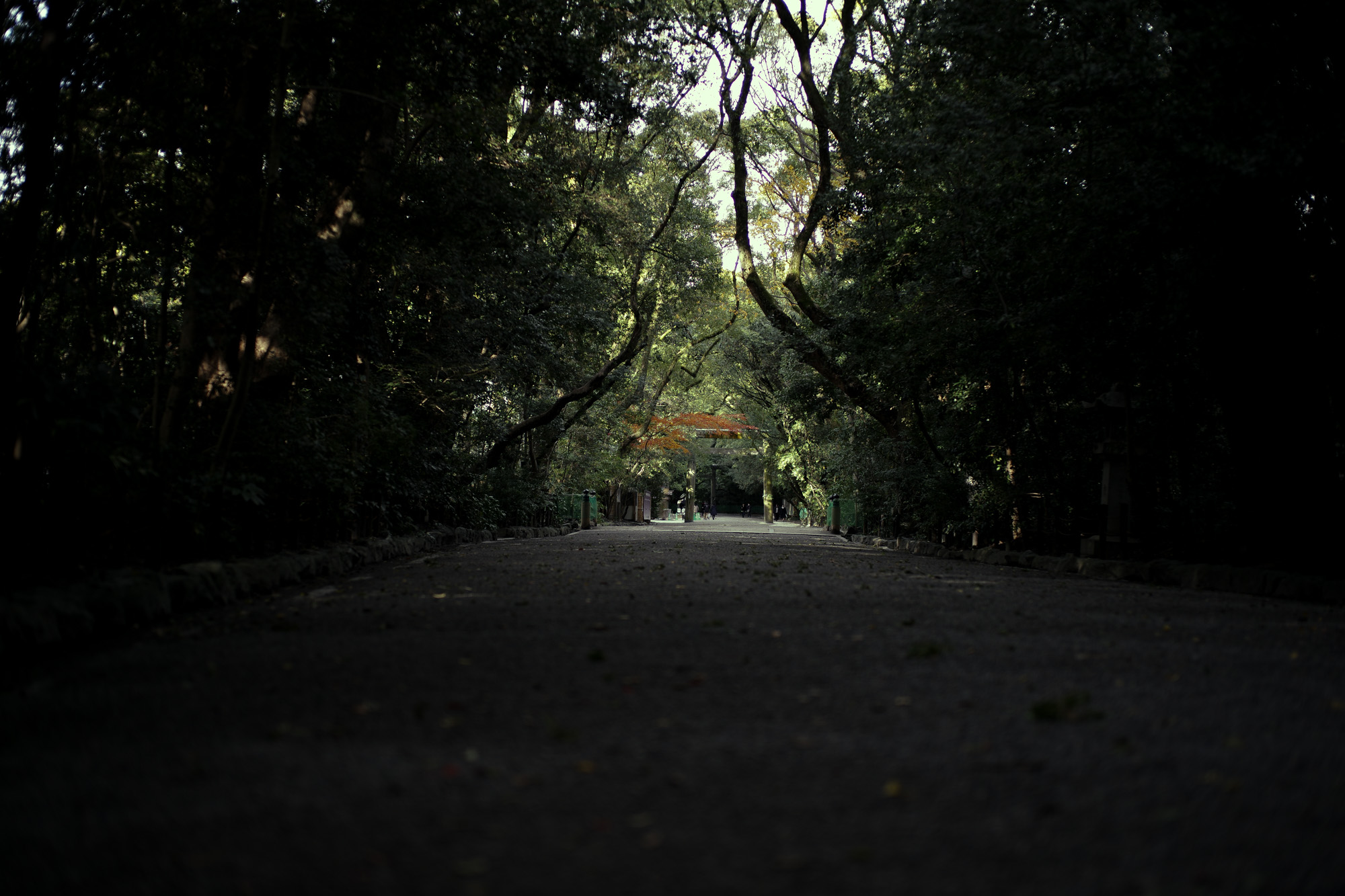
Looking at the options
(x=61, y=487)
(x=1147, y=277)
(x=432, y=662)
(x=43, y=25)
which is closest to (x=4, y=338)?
(x=61, y=487)

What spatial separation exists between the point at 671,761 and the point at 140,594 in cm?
398

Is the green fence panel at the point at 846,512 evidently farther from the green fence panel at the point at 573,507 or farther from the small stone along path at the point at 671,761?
the small stone along path at the point at 671,761

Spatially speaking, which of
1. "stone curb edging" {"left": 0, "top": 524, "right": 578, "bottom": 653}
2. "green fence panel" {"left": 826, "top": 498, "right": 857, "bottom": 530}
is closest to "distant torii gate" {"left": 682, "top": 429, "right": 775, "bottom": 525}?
"green fence panel" {"left": 826, "top": 498, "right": 857, "bottom": 530}

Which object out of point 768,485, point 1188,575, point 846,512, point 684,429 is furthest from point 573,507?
point 1188,575

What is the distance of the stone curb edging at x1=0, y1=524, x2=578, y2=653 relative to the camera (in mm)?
4766

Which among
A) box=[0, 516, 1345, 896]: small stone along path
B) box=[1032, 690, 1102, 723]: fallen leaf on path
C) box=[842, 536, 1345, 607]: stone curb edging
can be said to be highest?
box=[842, 536, 1345, 607]: stone curb edging

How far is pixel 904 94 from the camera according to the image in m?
13.9

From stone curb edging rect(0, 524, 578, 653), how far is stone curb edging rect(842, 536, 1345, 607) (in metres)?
8.08

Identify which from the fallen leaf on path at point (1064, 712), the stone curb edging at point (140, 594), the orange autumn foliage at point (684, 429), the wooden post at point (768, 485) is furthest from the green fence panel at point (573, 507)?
the fallen leaf on path at point (1064, 712)

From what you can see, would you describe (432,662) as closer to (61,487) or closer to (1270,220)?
(61,487)

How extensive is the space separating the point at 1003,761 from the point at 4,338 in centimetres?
511

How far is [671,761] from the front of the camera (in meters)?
3.11

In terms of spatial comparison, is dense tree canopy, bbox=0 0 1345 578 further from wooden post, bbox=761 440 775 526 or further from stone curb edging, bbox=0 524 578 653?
wooden post, bbox=761 440 775 526

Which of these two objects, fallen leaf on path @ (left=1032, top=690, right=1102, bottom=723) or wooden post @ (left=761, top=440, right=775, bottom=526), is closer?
fallen leaf on path @ (left=1032, top=690, right=1102, bottom=723)
